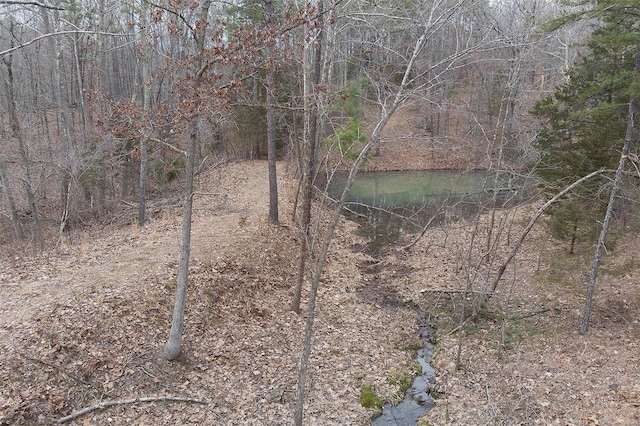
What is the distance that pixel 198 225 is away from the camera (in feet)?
48.2

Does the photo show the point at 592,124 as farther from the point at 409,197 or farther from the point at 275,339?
the point at 409,197

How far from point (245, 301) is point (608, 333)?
785cm

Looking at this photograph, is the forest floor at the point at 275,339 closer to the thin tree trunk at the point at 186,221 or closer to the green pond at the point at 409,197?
the thin tree trunk at the point at 186,221

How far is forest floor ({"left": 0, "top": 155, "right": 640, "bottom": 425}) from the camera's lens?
22.8 ft

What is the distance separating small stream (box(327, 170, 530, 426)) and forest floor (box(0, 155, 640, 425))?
0.83 ft

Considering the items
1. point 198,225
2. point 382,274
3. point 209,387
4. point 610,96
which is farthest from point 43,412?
point 610,96

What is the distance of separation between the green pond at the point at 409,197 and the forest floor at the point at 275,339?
3917mm

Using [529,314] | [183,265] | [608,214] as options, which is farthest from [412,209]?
[183,265]

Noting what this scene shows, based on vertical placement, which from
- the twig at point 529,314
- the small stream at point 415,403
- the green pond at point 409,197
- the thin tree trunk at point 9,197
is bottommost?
the small stream at point 415,403

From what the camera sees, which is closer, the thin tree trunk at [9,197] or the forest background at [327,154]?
the forest background at [327,154]

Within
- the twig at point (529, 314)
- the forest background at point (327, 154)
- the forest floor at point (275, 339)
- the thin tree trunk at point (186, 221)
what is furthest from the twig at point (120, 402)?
the twig at point (529, 314)

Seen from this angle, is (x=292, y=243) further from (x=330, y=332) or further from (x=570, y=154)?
(x=570, y=154)

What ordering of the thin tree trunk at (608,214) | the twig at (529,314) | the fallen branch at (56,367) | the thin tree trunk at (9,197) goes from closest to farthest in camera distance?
the fallen branch at (56,367)
the thin tree trunk at (608,214)
the twig at (529,314)
the thin tree trunk at (9,197)

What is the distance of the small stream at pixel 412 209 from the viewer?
8188 millimetres
